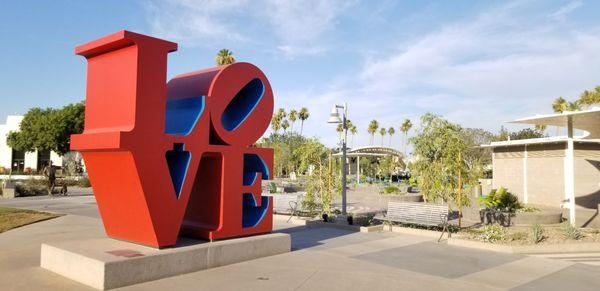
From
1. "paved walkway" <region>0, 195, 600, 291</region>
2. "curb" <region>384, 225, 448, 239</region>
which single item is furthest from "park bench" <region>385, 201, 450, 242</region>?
"paved walkway" <region>0, 195, 600, 291</region>

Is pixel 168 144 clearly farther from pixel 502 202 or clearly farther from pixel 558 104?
pixel 558 104

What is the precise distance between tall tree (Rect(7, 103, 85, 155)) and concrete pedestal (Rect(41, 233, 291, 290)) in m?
51.7

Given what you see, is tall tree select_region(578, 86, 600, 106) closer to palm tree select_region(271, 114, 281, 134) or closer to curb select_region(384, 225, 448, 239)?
curb select_region(384, 225, 448, 239)

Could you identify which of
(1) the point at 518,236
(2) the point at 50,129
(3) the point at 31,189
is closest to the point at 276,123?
(2) the point at 50,129

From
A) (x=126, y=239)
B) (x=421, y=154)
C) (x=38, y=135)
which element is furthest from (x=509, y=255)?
(x=38, y=135)

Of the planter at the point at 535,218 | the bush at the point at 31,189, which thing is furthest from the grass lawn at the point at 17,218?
the planter at the point at 535,218

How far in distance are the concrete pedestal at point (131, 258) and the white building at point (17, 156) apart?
69.5m

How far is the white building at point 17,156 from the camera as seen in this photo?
6862cm

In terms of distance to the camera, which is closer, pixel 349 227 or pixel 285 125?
pixel 349 227

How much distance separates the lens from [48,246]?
7859mm

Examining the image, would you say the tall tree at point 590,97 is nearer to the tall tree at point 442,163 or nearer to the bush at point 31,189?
the tall tree at point 442,163

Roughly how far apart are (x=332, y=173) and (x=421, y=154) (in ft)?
11.5

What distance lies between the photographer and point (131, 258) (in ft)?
22.9

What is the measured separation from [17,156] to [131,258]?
76.2 meters
